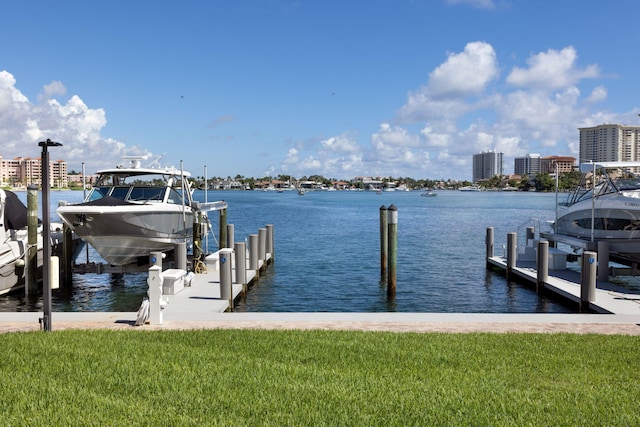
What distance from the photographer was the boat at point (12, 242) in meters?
18.5

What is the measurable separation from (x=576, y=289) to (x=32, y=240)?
17.1m

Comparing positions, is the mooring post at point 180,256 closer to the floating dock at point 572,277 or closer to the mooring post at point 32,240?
the mooring post at point 32,240

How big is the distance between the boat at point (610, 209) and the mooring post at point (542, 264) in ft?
9.06

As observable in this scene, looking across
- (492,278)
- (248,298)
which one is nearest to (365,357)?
(248,298)

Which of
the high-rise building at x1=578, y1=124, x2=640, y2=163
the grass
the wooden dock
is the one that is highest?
the high-rise building at x1=578, y1=124, x2=640, y2=163

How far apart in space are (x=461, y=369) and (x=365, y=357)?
143 cm

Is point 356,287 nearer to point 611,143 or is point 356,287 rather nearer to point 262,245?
point 262,245

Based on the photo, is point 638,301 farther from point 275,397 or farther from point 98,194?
point 98,194

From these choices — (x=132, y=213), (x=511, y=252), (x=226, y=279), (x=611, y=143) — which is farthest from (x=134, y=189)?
(x=611, y=143)

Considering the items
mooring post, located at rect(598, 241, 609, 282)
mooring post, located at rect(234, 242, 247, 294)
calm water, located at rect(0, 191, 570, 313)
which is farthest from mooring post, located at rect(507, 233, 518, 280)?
mooring post, located at rect(234, 242, 247, 294)

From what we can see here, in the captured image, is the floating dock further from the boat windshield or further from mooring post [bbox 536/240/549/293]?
the boat windshield

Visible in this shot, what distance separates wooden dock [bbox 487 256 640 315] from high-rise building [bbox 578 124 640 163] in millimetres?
15315

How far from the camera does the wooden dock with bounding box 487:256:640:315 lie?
1432 cm

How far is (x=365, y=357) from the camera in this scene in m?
8.45
